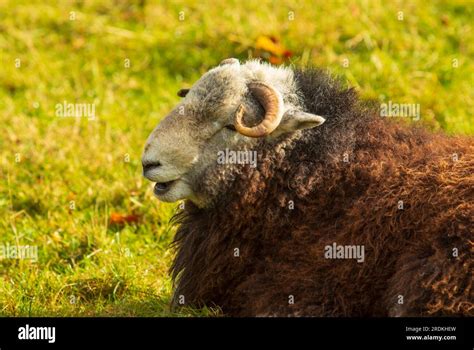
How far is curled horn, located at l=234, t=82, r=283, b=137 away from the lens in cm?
690

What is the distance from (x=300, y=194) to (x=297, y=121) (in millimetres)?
491

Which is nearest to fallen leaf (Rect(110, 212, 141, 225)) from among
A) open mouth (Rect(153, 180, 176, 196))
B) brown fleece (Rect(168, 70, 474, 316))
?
brown fleece (Rect(168, 70, 474, 316))

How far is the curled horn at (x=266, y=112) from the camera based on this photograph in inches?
272

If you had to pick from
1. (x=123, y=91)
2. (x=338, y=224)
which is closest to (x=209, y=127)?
(x=338, y=224)

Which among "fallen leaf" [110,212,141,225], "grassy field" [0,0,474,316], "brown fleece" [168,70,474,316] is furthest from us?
"fallen leaf" [110,212,141,225]

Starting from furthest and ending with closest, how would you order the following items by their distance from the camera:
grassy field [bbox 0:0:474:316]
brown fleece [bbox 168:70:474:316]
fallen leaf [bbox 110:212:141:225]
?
fallen leaf [bbox 110:212:141:225], grassy field [bbox 0:0:474:316], brown fleece [bbox 168:70:474:316]

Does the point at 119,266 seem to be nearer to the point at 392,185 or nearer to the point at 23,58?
the point at 392,185

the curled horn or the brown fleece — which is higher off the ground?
the curled horn

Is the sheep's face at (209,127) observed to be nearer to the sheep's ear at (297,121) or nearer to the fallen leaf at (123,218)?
the sheep's ear at (297,121)

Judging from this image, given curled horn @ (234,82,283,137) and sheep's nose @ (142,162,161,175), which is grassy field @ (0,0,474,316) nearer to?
sheep's nose @ (142,162,161,175)

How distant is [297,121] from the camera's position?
23.0 feet

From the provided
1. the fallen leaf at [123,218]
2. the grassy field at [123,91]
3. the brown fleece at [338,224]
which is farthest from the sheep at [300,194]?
the fallen leaf at [123,218]

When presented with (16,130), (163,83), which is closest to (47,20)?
(163,83)

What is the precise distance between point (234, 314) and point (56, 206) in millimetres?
3026
